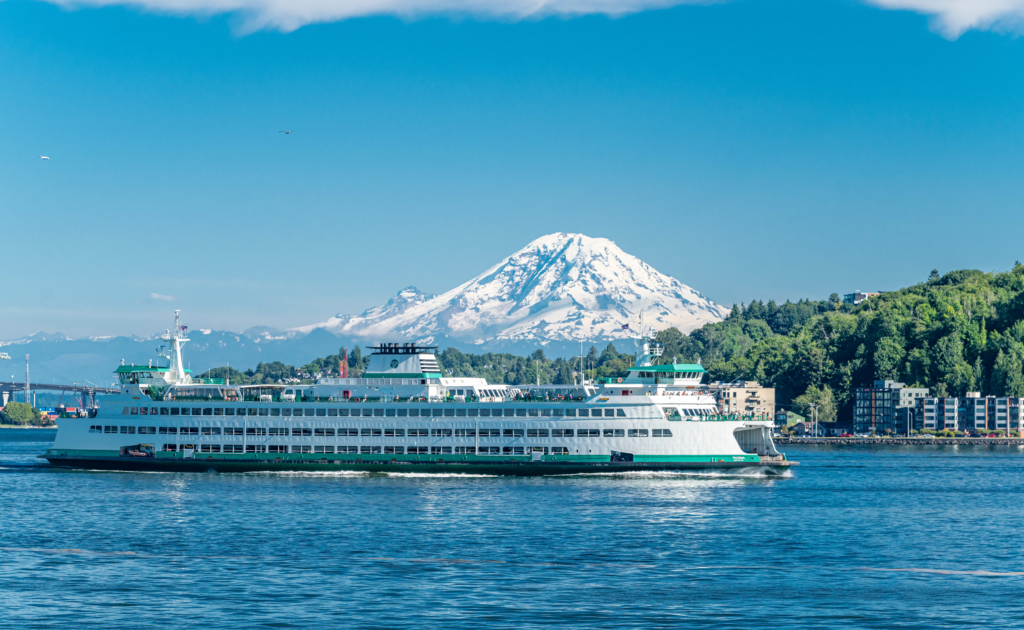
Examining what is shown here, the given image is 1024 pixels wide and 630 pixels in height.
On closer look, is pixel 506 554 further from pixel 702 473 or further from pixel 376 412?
pixel 376 412

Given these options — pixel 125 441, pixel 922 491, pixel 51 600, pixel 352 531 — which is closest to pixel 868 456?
pixel 922 491

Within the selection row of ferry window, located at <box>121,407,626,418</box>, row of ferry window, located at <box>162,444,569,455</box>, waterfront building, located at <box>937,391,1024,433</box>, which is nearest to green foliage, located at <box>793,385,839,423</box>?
waterfront building, located at <box>937,391,1024,433</box>

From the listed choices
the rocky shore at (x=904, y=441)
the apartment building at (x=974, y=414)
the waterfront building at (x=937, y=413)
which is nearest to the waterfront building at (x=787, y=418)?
the rocky shore at (x=904, y=441)

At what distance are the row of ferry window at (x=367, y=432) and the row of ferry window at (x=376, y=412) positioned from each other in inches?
34.6

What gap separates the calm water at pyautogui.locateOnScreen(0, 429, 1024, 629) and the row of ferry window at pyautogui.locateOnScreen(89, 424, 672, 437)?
Result: 3.36 metres

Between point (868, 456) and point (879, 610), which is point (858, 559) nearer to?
point (879, 610)

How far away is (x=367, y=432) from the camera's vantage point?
2950 inches

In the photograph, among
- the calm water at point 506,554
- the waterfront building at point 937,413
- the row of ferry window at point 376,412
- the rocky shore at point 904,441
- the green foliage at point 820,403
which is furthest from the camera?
the green foliage at point 820,403

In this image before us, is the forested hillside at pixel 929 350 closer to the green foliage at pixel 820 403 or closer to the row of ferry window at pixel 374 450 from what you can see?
the green foliage at pixel 820 403

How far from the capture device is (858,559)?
41.4m

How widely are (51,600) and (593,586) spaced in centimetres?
1574

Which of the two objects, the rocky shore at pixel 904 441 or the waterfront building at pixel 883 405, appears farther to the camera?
the waterfront building at pixel 883 405

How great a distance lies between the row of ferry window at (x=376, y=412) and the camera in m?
72.2

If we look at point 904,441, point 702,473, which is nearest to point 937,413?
point 904,441
